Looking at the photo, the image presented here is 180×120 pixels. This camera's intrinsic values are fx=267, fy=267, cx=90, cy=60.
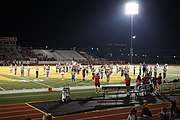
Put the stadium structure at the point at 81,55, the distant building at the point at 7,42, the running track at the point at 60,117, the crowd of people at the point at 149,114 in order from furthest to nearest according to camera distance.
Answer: the distant building at the point at 7,42
the stadium structure at the point at 81,55
the running track at the point at 60,117
the crowd of people at the point at 149,114

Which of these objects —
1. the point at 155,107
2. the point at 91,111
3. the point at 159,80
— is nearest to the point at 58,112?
the point at 91,111

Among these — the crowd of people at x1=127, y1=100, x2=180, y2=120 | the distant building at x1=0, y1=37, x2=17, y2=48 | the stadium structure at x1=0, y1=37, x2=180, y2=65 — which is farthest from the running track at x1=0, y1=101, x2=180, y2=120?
the distant building at x1=0, y1=37, x2=17, y2=48

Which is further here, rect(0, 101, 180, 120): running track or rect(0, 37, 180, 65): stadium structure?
rect(0, 37, 180, 65): stadium structure

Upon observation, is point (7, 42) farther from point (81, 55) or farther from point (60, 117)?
point (60, 117)

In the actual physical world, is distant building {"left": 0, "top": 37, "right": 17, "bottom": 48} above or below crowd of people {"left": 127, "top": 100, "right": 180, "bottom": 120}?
above

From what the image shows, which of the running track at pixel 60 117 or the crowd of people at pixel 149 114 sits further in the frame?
the running track at pixel 60 117

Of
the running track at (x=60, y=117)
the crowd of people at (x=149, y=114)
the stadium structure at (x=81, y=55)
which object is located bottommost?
the running track at (x=60, y=117)

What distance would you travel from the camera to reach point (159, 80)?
1919 cm

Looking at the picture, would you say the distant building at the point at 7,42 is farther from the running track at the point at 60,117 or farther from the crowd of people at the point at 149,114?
the crowd of people at the point at 149,114

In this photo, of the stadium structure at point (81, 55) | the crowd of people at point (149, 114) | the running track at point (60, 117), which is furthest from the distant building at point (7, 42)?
the crowd of people at point (149, 114)

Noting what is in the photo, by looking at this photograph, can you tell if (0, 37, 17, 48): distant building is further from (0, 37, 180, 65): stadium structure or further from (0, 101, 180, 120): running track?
(0, 101, 180, 120): running track

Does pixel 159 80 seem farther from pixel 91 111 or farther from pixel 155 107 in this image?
pixel 91 111

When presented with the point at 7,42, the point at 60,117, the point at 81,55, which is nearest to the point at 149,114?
the point at 60,117

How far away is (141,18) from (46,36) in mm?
30071
